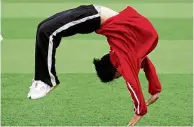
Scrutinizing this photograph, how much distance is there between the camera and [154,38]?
4.69 meters

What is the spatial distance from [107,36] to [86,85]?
7.98ft

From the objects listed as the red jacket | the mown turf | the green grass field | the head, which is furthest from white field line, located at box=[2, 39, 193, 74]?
the red jacket

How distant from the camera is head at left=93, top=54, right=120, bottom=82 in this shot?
4.87 m

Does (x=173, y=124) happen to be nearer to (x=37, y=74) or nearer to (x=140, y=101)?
(x=140, y=101)

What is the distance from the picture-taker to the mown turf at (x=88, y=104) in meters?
5.62

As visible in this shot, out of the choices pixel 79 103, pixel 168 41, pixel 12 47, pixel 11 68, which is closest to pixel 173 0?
pixel 168 41

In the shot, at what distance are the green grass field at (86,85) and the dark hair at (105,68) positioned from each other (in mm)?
752

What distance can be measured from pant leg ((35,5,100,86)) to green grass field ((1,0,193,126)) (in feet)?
3.62

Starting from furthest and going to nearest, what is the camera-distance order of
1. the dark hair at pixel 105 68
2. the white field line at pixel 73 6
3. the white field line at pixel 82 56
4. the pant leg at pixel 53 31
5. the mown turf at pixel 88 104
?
the white field line at pixel 73 6, the white field line at pixel 82 56, the mown turf at pixel 88 104, the dark hair at pixel 105 68, the pant leg at pixel 53 31

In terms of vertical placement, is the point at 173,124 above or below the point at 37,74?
below

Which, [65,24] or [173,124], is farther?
[173,124]

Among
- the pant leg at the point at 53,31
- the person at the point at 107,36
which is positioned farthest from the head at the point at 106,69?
the pant leg at the point at 53,31

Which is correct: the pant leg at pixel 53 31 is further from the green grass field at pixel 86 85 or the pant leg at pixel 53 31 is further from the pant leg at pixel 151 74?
the green grass field at pixel 86 85

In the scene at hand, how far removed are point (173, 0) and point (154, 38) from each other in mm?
10375
